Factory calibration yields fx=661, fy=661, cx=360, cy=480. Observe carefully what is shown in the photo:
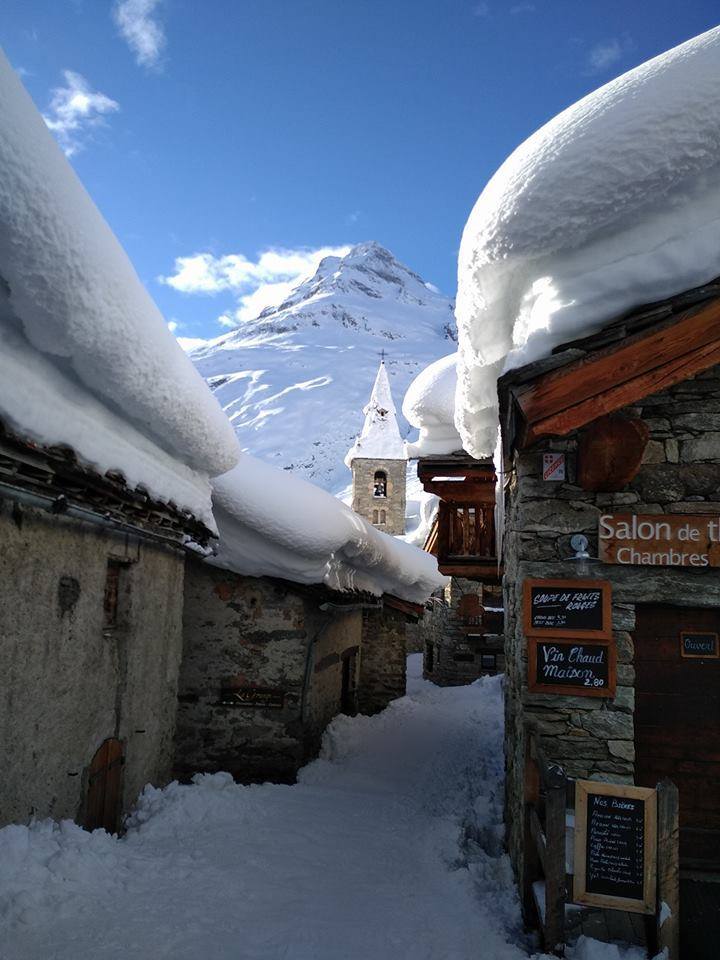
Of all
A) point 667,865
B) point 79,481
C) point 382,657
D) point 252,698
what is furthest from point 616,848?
point 382,657

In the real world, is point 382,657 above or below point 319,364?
below

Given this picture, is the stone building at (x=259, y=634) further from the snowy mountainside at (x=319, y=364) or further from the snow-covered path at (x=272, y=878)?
the snowy mountainside at (x=319, y=364)

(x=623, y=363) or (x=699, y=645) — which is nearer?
(x=623, y=363)

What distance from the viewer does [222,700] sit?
793 centimetres

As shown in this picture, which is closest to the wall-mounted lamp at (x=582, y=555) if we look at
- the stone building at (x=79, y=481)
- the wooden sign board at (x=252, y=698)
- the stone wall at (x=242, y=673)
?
the stone building at (x=79, y=481)

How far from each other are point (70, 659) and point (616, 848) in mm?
3576

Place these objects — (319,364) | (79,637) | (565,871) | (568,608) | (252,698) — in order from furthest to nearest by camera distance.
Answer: (319,364), (252,698), (568,608), (79,637), (565,871)

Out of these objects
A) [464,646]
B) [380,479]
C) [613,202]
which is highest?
[380,479]

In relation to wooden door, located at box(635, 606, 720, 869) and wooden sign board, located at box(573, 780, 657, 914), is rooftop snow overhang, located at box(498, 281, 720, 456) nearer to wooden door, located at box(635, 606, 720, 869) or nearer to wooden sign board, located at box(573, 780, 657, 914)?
wooden door, located at box(635, 606, 720, 869)

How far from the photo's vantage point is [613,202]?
4.47m

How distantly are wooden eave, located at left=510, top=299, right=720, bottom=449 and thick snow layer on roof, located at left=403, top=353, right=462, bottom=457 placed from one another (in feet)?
17.4

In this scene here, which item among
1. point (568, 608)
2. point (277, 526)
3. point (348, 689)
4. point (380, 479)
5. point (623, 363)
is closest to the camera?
point (623, 363)

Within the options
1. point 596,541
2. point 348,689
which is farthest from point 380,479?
point 596,541

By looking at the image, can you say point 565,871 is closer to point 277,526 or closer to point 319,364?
point 277,526
